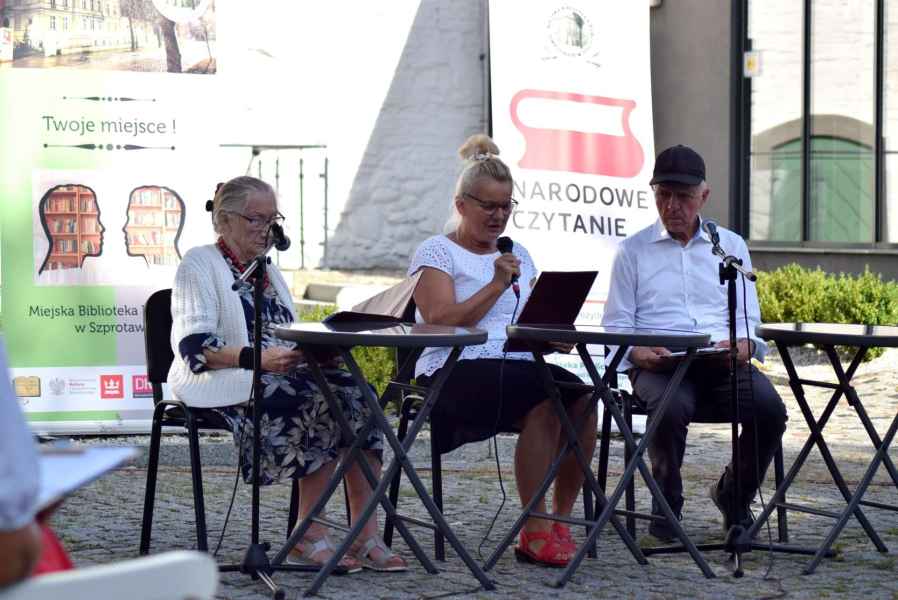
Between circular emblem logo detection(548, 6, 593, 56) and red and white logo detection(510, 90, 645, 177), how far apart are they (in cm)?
23

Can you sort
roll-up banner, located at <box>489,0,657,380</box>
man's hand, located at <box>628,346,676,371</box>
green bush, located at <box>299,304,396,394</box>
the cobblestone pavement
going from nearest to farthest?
the cobblestone pavement < man's hand, located at <box>628,346,676,371</box> < roll-up banner, located at <box>489,0,657,380</box> < green bush, located at <box>299,304,396,394</box>

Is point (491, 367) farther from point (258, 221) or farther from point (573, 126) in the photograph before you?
point (573, 126)

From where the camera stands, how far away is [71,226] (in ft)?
22.3

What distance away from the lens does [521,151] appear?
7.49m

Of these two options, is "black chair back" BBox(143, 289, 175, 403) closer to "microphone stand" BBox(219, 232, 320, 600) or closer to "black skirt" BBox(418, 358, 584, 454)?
"microphone stand" BBox(219, 232, 320, 600)

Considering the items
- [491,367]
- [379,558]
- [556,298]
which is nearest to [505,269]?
[556,298]

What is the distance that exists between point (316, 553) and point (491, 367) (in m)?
0.79

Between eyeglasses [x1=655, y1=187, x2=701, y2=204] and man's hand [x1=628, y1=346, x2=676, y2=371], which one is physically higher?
eyeglasses [x1=655, y1=187, x2=701, y2=204]

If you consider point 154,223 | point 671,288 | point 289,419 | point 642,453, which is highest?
point 154,223

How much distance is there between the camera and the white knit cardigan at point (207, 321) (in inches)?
175

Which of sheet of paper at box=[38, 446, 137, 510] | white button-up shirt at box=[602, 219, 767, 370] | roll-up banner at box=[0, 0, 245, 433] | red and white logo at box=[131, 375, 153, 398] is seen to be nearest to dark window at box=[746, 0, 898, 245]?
roll-up banner at box=[0, 0, 245, 433]

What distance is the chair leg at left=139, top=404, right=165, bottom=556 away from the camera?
4543mm

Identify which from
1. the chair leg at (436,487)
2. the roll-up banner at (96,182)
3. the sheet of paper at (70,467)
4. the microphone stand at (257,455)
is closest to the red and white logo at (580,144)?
the roll-up banner at (96,182)

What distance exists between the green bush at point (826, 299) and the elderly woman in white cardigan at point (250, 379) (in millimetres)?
6683
